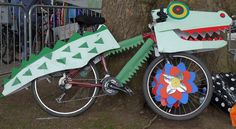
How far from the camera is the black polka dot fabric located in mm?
4758

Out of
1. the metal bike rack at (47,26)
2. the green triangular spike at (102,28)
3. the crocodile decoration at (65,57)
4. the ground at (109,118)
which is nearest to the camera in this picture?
the ground at (109,118)

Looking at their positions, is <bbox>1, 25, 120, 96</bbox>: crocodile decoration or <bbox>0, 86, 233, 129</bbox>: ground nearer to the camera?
<bbox>0, 86, 233, 129</bbox>: ground

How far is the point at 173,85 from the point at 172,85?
0.04 feet

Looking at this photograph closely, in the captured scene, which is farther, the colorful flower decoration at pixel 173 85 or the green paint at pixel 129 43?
the green paint at pixel 129 43

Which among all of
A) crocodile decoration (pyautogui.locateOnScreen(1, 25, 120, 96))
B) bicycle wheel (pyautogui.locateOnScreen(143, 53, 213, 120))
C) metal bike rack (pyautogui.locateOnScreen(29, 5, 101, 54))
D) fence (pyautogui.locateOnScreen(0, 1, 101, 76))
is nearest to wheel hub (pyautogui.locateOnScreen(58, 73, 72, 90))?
crocodile decoration (pyautogui.locateOnScreen(1, 25, 120, 96))

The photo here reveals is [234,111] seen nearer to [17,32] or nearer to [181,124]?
[181,124]

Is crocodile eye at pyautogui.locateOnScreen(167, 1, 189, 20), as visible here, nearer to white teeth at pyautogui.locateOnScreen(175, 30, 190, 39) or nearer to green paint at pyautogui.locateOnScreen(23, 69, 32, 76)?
white teeth at pyautogui.locateOnScreen(175, 30, 190, 39)

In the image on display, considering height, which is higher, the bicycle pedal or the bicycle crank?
the bicycle crank

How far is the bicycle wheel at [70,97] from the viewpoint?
15.4 feet

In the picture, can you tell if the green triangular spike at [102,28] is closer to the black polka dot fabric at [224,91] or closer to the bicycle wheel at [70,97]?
the bicycle wheel at [70,97]

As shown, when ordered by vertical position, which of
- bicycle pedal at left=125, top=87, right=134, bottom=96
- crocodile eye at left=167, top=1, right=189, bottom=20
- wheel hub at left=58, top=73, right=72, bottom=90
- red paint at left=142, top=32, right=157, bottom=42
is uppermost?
crocodile eye at left=167, top=1, right=189, bottom=20

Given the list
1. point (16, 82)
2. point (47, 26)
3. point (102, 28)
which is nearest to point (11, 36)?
point (47, 26)

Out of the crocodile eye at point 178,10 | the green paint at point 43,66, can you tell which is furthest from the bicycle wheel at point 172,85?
the green paint at point 43,66

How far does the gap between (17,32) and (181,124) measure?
4853mm
